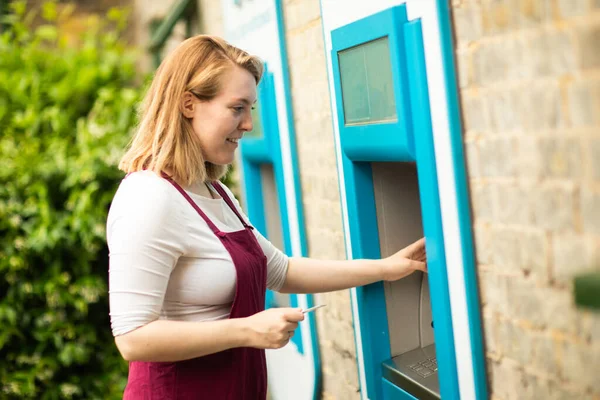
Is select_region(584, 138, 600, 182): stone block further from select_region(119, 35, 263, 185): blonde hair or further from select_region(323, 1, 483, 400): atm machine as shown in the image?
select_region(119, 35, 263, 185): blonde hair

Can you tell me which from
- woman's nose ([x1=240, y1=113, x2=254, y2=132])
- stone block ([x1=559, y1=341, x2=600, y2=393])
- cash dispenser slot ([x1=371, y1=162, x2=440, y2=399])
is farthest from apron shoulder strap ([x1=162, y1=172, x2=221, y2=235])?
stone block ([x1=559, y1=341, x2=600, y2=393])

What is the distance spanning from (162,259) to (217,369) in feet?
1.17

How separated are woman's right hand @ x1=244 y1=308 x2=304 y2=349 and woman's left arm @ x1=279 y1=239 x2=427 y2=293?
40cm

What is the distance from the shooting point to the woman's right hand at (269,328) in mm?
1707

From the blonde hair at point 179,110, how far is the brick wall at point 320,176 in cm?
54

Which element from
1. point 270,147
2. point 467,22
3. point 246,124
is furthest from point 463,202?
point 270,147

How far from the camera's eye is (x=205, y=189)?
198cm

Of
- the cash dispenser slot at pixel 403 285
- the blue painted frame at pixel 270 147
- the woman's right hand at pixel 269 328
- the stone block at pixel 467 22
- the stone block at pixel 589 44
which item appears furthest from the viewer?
the blue painted frame at pixel 270 147

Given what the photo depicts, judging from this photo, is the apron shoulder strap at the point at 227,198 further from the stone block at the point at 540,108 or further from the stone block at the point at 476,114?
the stone block at the point at 540,108

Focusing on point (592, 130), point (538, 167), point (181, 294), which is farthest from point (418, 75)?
point (181, 294)

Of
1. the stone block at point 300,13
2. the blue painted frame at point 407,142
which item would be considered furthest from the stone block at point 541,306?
the stone block at point 300,13

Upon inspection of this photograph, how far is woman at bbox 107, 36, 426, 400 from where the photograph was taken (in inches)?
66.2

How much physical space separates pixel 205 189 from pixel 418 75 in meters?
0.67

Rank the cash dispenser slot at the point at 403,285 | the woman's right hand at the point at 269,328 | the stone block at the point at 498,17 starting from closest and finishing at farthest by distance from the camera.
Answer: the stone block at the point at 498,17 → the woman's right hand at the point at 269,328 → the cash dispenser slot at the point at 403,285
